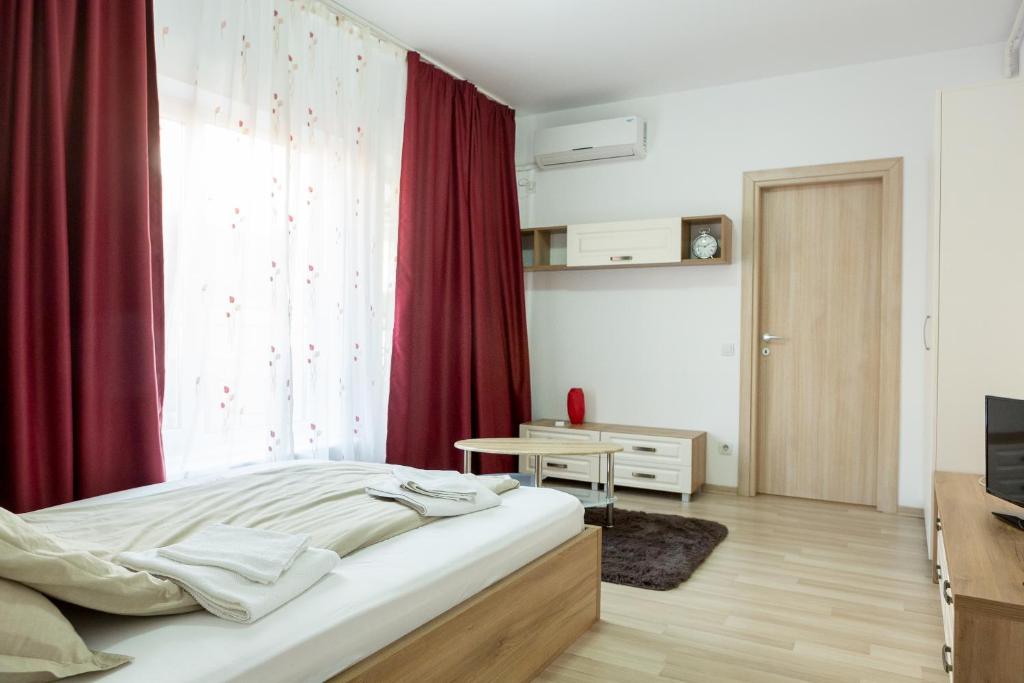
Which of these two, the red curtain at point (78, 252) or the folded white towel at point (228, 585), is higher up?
the red curtain at point (78, 252)

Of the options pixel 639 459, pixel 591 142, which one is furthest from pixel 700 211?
pixel 639 459

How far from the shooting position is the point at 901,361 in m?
4.26

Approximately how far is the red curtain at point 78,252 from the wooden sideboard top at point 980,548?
2616 mm

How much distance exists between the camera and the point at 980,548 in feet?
6.30

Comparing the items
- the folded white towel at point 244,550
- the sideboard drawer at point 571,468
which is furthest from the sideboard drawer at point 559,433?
the folded white towel at point 244,550

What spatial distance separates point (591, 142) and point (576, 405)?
6.14 feet

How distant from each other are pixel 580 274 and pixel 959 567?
377 centimetres

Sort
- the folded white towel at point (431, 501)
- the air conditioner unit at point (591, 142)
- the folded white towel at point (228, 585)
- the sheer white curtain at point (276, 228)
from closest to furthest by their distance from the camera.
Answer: the folded white towel at point (228, 585) → the folded white towel at point (431, 501) → the sheer white curtain at point (276, 228) → the air conditioner unit at point (591, 142)

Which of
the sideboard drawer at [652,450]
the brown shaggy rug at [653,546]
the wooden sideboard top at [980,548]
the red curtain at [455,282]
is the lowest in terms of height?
the brown shaggy rug at [653,546]

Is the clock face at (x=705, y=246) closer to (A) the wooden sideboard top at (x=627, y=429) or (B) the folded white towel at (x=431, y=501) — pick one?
(A) the wooden sideboard top at (x=627, y=429)

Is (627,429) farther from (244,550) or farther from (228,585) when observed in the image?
(228,585)

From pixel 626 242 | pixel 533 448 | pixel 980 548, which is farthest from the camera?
pixel 626 242

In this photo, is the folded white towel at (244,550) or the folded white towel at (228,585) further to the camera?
the folded white towel at (244,550)

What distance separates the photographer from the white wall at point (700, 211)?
13.9 feet
